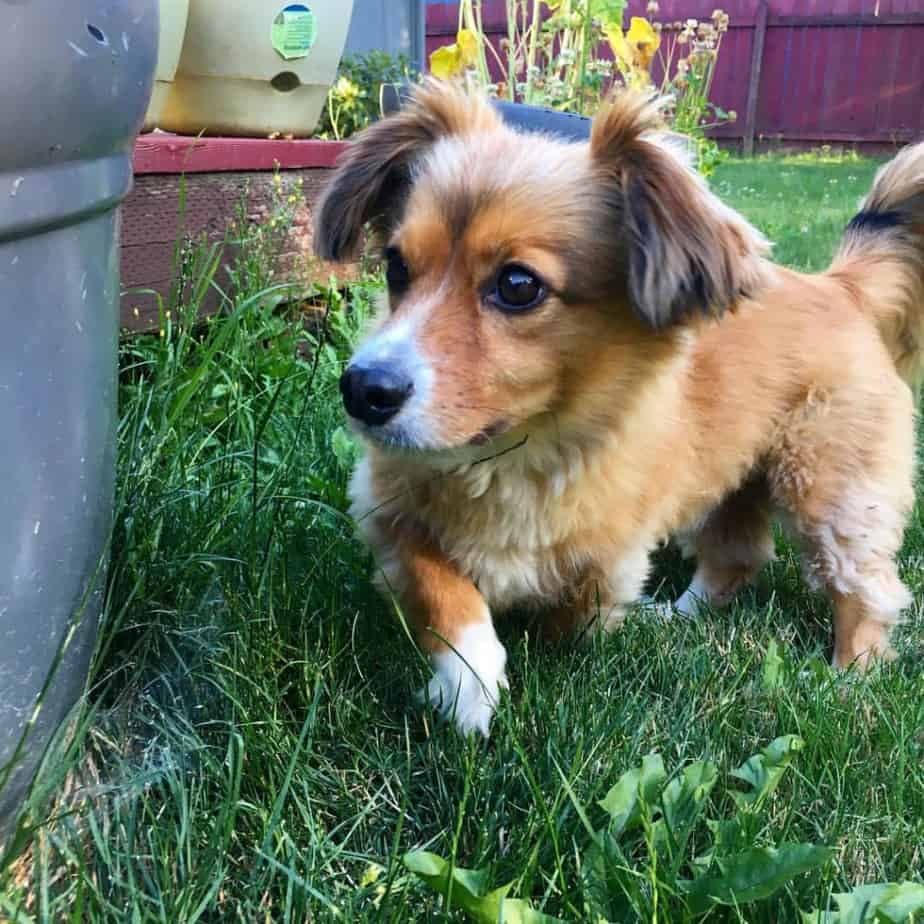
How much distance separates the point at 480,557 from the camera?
2.06m

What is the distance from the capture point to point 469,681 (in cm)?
183

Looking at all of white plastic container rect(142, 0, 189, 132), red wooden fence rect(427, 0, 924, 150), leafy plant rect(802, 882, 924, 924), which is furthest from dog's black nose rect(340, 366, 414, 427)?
red wooden fence rect(427, 0, 924, 150)

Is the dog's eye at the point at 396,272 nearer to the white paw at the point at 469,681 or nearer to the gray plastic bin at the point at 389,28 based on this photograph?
the white paw at the point at 469,681

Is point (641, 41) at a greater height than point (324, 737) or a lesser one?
greater

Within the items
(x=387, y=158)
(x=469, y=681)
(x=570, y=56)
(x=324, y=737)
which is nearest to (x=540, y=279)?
(x=387, y=158)

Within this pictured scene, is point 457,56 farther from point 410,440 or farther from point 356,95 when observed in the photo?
point 410,440

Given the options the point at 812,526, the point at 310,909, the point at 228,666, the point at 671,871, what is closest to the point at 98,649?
the point at 228,666

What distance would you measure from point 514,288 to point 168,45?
174 centimetres

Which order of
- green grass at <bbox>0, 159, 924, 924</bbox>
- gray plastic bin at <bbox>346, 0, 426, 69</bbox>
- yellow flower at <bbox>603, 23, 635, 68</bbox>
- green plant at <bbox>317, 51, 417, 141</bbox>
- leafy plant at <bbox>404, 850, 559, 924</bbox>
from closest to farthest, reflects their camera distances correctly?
1. leafy plant at <bbox>404, 850, 559, 924</bbox>
2. green grass at <bbox>0, 159, 924, 924</bbox>
3. green plant at <bbox>317, 51, 417, 141</bbox>
4. yellow flower at <bbox>603, 23, 635, 68</bbox>
5. gray plastic bin at <bbox>346, 0, 426, 69</bbox>

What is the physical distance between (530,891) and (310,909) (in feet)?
0.93

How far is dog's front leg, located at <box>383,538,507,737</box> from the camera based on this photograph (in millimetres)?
1806

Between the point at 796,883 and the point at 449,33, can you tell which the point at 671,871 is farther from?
the point at 449,33

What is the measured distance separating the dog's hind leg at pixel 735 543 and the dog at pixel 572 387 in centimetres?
21

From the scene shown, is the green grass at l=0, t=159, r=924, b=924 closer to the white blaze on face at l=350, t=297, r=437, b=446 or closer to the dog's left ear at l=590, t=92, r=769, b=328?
the white blaze on face at l=350, t=297, r=437, b=446
